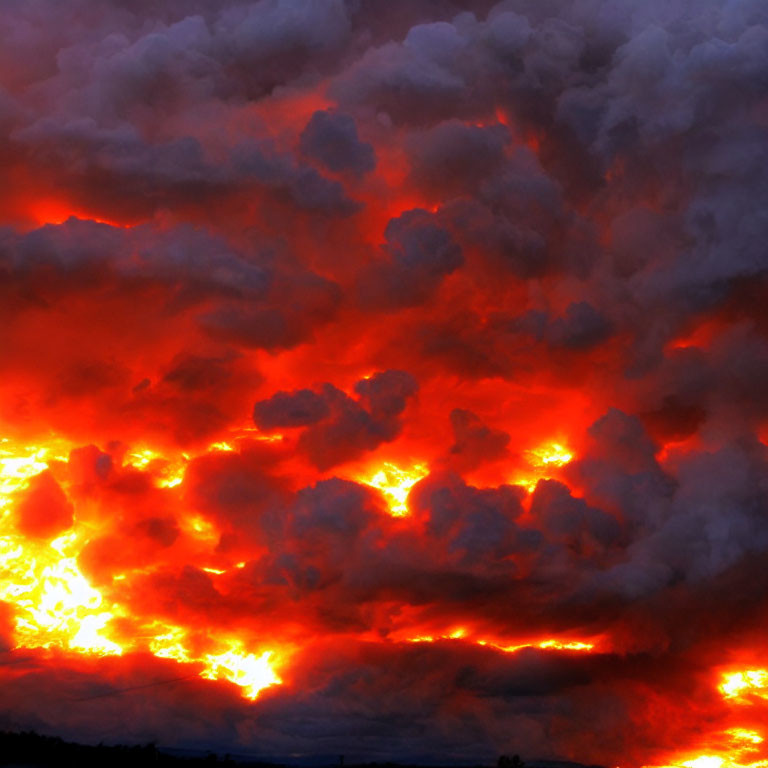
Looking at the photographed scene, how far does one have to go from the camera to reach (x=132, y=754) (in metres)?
127

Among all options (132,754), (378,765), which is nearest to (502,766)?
(378,765)

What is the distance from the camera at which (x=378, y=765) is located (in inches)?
5482

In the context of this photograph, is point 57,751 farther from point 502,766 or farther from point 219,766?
point 502,766

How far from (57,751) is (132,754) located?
21.1ft

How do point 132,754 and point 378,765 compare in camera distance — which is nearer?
point 132,754

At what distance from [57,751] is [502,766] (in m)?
38.5

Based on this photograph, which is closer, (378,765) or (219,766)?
(219,766)

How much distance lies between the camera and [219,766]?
417 feet

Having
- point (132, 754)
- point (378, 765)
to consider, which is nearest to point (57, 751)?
point (132, 754)

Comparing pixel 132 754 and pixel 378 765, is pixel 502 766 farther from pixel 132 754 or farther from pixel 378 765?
pixel 132 754

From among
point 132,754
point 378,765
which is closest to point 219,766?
point 132,754

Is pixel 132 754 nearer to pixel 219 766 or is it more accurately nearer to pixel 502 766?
pixel 219 766

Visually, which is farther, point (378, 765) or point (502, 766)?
point (378, 765)

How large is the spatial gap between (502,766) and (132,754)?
3244cm
